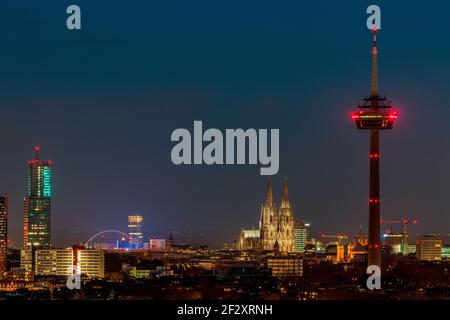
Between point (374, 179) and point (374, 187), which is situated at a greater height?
point (374, 179)

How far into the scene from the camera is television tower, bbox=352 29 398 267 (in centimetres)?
17688

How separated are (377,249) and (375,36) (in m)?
25.6

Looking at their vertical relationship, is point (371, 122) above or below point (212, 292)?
above

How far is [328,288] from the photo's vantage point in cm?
16750

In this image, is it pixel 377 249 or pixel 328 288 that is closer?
pixel 328 288

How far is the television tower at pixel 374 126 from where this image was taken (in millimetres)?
176875

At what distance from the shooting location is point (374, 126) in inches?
7042

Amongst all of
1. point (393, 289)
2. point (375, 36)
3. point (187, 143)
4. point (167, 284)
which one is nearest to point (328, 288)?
point (393, 289)

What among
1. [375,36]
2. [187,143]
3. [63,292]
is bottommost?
[63,292]

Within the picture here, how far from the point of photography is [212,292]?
16138cm
